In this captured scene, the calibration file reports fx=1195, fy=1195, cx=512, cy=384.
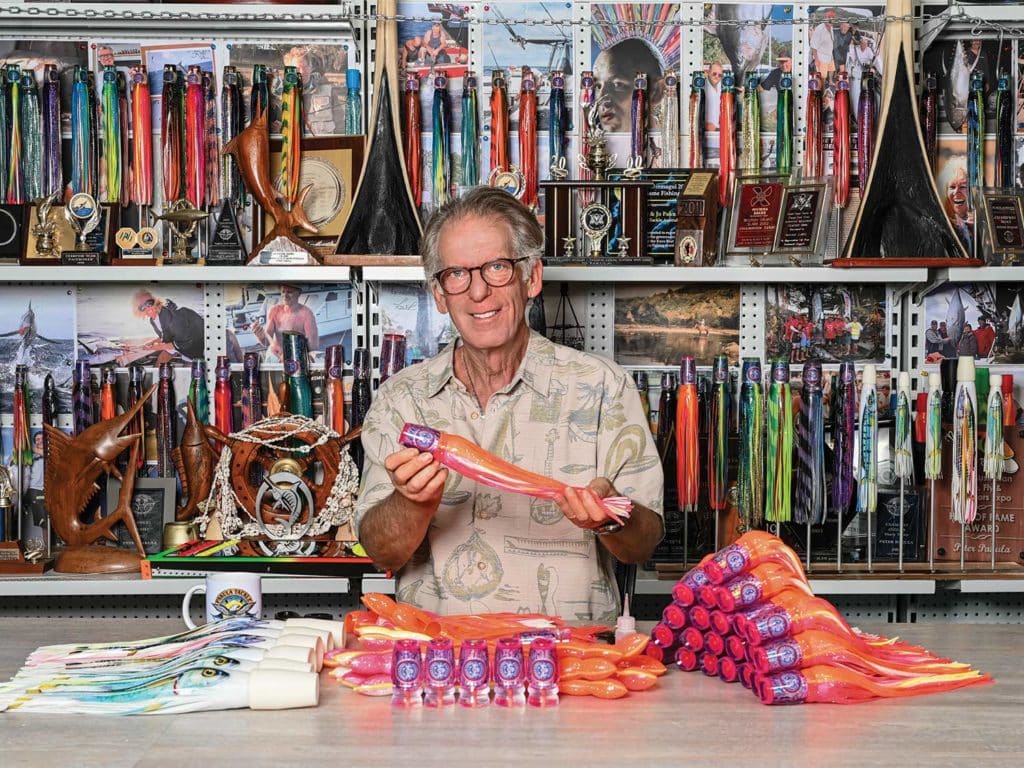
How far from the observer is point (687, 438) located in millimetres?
3098

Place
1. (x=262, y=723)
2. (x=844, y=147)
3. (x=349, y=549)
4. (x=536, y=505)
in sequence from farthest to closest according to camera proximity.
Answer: (x=844, y=147) < (x=349, y=549) < (x=536, y=505) < (x=262, y=723)

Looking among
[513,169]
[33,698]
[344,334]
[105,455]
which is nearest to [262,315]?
[344,334]

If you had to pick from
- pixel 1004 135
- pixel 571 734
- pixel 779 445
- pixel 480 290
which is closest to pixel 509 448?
pixel 480 290

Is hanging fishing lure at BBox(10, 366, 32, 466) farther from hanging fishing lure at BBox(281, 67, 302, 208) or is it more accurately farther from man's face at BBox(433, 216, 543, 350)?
man's face at BBox(433, 216, 543, 350)

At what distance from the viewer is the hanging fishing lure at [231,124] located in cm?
328

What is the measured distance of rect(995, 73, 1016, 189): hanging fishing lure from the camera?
3324mm

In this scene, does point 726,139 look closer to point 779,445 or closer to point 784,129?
point 784,129

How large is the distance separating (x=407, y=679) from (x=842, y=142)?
7.49 feet

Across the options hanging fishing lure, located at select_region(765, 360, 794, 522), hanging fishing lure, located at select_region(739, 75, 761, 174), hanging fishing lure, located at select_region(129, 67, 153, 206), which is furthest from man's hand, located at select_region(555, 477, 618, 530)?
hanging fishing lure, located at select_region(129, 67, 153, 206)

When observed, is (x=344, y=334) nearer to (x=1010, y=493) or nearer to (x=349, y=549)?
(x=349, y=549)

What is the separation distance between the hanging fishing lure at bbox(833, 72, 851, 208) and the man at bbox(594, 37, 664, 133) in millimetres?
494

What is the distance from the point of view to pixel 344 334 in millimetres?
3383

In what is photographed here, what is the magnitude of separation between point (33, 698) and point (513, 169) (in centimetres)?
211

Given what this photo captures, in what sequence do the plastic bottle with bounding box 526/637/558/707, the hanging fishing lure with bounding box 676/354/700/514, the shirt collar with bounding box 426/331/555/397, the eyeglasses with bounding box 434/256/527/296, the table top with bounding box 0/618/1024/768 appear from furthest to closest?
the hanging fishing lure with bounding box 676/354/700/514
the shirt collar with bounding box 426/331/555/397
the eyeglasses with bounding box 434/256/527/296
the plastic bottle with bounding box 526/637/558/707
the table top with bounding box 0/618/1024/768
